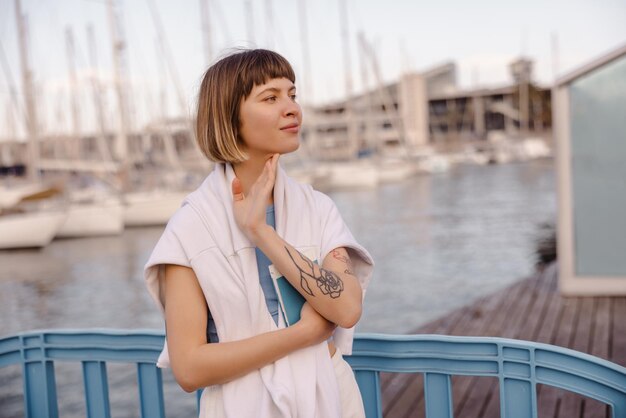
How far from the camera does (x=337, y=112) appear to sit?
324ft

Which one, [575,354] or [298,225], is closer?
[298,225]

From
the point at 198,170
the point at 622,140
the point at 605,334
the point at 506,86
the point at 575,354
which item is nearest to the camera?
the point at 575,354

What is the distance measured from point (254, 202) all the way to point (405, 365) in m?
0.86

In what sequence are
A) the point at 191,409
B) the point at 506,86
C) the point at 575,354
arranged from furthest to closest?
the point at 506,86, the point at 191,409, the point at 575,354

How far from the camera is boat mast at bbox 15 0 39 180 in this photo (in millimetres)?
24656

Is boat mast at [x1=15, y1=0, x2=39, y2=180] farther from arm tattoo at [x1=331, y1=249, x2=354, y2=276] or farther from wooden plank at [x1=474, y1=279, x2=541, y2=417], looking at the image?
arm tattoo at [x1=331, y1=249, x2=354, y2=276]

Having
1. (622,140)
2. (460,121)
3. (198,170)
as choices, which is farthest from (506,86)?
(622,140)

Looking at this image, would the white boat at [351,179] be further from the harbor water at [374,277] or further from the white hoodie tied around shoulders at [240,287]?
the white hoodie tied around shoulders at [240,287]

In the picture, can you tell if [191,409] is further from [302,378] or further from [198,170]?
[198,170]

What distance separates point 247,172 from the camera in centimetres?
168

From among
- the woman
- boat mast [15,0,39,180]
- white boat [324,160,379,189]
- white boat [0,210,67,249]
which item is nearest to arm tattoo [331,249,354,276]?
the woman

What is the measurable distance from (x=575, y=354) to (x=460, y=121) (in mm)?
100400

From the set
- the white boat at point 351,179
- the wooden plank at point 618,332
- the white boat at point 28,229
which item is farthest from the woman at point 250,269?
the white boat at point 351,179

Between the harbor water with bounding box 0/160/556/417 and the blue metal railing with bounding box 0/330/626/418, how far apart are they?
372 centimetres
